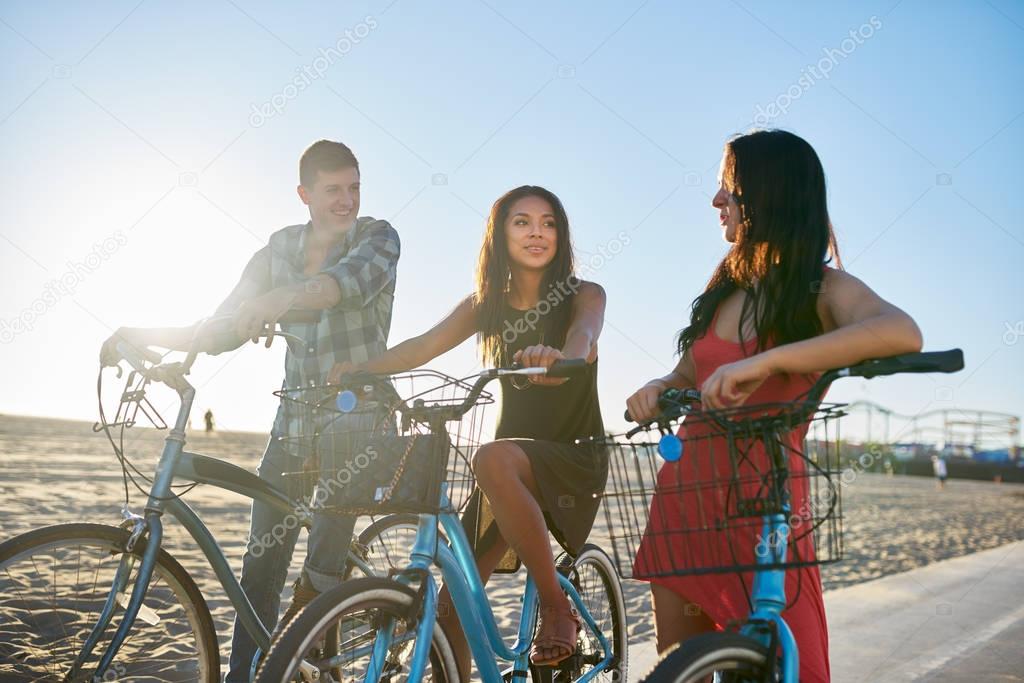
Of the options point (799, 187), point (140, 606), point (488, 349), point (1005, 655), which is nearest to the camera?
point (799, 187)

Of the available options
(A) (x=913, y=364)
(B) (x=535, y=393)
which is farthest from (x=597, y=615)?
(A) (x=913, y=364)

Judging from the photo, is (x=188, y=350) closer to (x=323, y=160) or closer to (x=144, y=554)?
(x=144, y=554)

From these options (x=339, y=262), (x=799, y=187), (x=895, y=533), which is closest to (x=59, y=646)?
(x=339, y=262)

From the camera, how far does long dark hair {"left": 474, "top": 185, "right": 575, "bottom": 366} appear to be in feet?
11.5

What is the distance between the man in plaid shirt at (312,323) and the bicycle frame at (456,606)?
1.49ft

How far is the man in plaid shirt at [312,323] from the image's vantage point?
293cm

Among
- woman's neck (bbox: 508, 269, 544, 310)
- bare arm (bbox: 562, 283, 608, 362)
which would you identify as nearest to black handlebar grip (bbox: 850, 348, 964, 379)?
bare arm (bbox: 562, 283, 608, 362)

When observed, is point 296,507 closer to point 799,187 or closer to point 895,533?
point 799,187

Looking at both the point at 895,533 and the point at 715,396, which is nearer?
the point at 715,396

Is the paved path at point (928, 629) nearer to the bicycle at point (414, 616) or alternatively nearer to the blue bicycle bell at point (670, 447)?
the bicycle at point (414, 616)

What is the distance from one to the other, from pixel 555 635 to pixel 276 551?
1.04m

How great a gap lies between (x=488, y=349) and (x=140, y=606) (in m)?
1.48

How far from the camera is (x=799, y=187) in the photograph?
2.46 m

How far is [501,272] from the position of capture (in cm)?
357
